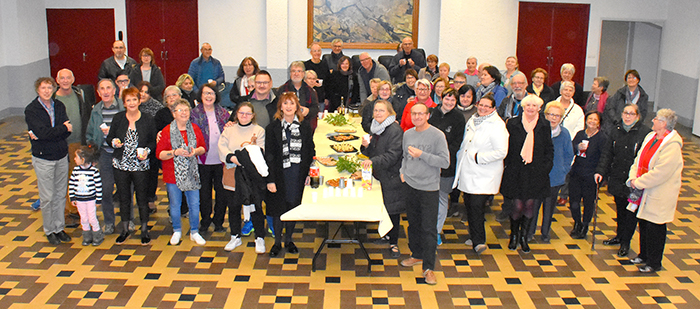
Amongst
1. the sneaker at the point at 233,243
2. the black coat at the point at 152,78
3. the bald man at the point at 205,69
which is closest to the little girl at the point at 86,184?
the sneaker at the point at 233,243

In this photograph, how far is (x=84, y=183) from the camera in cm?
653

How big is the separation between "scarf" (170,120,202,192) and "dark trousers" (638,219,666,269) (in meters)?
4.66

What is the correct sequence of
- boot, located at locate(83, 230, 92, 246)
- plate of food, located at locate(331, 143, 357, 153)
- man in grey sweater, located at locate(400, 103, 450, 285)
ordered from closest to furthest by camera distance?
1. man in grey sweater, located at locate(400, 103, 450, 285)
2. boot, located at locate(83, 230, 92, 246)
3. plate of food, located at locate(331, 143, 357, 153)

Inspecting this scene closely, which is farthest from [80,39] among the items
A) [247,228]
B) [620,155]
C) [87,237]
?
[620,155]

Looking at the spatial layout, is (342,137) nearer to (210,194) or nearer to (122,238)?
(210,194)

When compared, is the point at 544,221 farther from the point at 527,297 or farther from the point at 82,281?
the point at 82,281

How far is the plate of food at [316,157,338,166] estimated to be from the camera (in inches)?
264

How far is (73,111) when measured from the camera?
23.2 feet

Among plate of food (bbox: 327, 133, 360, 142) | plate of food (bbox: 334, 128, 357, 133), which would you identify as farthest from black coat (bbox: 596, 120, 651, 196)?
plate of food (bbox: 334, 128, 357, 133)

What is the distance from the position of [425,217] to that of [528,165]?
131 centimetres

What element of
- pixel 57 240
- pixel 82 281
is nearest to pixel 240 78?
pixel 57 240

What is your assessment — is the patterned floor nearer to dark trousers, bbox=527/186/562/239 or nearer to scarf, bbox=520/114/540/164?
dark trousers, bbox=527/186/562/239

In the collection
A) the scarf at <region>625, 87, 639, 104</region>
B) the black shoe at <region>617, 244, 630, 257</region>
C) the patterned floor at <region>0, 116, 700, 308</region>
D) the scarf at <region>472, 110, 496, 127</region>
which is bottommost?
the patterned floor at <region>0, 116, 700, 308</region>

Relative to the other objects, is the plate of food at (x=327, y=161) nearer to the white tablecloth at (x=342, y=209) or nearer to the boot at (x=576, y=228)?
the white tablecloth at (x=342, y=209)
